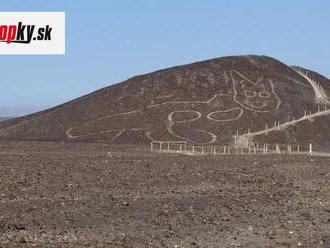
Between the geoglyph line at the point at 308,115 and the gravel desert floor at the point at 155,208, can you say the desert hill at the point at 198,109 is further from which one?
the gravel desert floor at the point at 155,208

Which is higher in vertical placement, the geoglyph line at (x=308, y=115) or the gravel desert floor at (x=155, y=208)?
the geoglyph line at (x=308, y=115)

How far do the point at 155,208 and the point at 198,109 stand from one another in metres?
72.5

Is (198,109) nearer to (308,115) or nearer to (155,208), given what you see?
(308,115)

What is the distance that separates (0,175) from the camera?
83.5ft

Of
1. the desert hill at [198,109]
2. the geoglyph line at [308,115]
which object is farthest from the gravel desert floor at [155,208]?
the geoglyph line at [308,115]

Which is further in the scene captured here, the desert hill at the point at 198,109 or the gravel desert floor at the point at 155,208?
the desert hill at the point at 198,109

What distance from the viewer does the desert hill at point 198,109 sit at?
83.1m

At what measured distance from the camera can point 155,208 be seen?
65.2 ft

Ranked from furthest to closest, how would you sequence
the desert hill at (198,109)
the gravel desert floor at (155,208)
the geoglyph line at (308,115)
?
the desert hill at (198,109) → the geoglyph line at (308,115) → the gravel desert floor at (155,208)

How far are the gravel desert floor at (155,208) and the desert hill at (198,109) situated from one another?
1947 inches

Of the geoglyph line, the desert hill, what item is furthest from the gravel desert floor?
the geoglyph line

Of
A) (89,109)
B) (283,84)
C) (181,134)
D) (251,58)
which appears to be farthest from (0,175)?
(251,58)

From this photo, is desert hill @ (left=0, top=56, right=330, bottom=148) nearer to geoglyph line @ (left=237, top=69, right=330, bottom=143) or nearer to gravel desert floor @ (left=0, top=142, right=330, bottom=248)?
geoglyph line @ (left=237, top=69, right=330, bottom=143)

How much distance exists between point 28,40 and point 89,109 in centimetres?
5833
